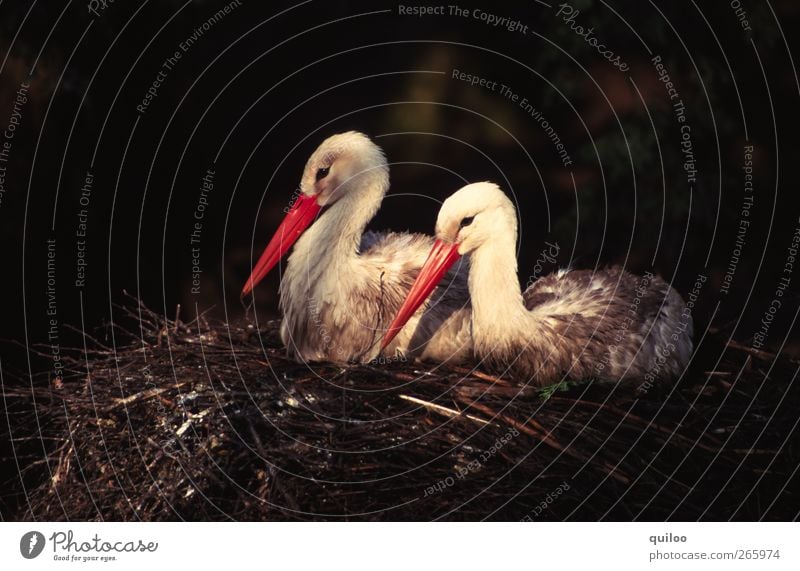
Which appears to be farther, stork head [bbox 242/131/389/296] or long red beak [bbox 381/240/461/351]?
stork head [bbox 242/131/389/296]

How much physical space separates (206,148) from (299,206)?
0.53 m

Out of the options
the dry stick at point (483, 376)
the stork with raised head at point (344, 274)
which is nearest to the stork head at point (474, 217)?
the stork with raised head at point (344, 274)

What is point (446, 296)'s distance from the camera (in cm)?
444

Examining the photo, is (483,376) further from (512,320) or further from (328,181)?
(328,181)

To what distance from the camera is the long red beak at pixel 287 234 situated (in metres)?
4.49

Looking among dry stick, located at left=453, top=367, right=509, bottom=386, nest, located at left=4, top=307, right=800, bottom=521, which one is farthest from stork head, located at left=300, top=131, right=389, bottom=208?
dry stick, located at left=453, top=367, right=509, bottom=386

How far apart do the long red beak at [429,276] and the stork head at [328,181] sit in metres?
0.39

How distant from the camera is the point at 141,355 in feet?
14.2

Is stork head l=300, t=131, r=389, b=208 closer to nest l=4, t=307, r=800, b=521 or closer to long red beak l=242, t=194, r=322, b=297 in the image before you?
long red beak l=242, t=194, r=322, b=297

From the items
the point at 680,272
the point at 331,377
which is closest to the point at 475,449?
the point at 331,377

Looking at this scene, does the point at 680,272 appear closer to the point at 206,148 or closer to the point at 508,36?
the point at 508,36

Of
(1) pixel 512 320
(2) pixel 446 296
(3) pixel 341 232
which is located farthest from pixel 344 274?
(1) pixel 512 320

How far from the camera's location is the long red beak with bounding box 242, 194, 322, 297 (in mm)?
4492

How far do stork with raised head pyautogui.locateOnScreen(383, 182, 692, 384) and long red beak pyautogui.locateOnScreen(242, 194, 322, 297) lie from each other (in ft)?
1.73
